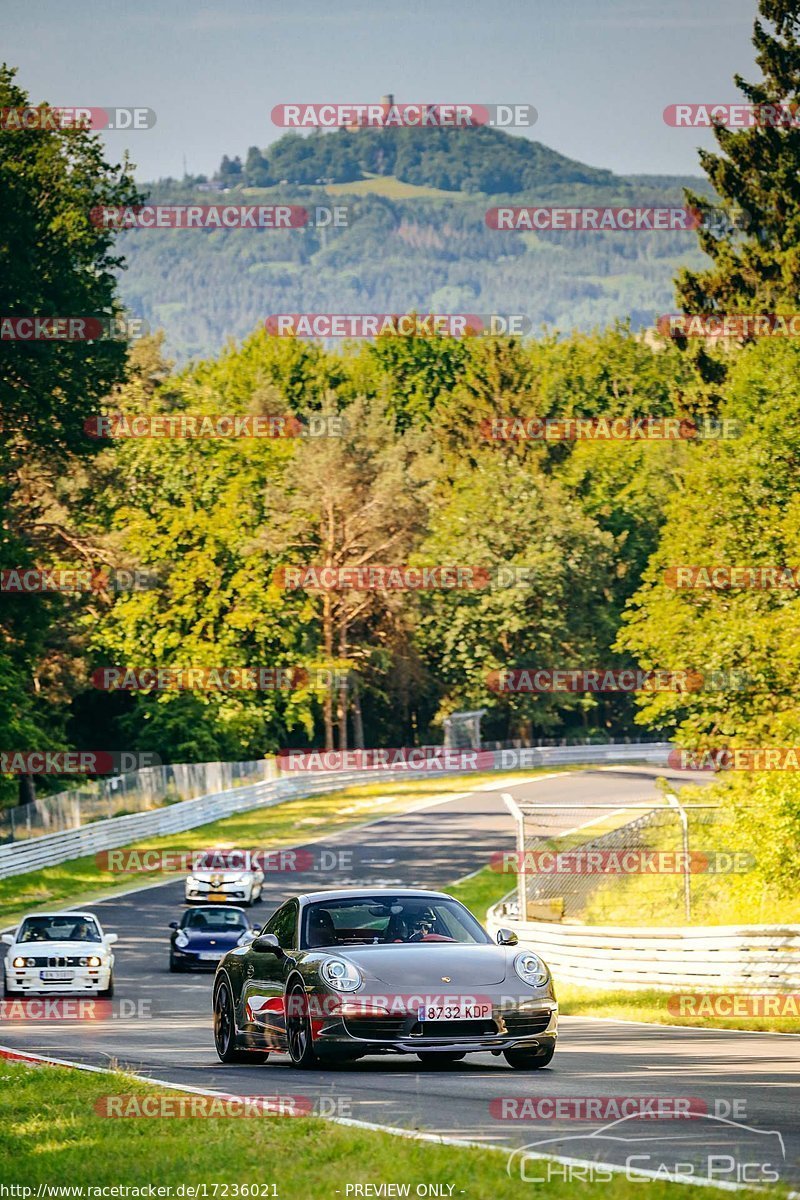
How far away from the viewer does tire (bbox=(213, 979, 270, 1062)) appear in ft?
48.0

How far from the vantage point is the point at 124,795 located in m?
54.7

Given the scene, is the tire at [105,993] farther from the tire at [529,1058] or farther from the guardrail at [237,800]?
the guardrail at [237,800]

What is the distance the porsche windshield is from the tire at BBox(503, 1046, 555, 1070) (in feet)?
2.91

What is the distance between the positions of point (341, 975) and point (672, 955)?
32.1ft

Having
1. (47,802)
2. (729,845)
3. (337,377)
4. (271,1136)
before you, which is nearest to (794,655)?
(729,845)

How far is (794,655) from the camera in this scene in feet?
137
